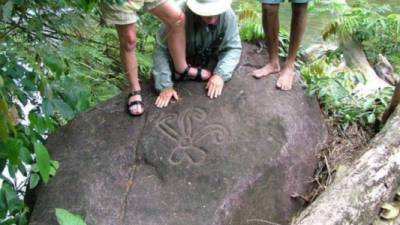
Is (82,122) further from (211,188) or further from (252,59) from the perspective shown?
(252,59)

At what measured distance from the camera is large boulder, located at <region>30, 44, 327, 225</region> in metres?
2.89

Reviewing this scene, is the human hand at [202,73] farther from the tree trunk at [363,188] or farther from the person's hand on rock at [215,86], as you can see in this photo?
the tree trunk at [363,188]

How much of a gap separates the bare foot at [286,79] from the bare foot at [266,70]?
0.19ft

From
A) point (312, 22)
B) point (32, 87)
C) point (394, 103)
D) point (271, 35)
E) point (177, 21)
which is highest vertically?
point (32, 87)

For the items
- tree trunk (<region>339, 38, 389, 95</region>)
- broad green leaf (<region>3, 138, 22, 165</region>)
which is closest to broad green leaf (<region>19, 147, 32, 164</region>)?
broad green leaf (<region>3, 138, 22, 165</region>)

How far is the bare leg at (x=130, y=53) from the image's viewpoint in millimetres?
3256

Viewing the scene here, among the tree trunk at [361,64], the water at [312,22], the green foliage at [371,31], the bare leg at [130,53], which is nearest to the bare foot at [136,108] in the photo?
the bare leg at [130,53]

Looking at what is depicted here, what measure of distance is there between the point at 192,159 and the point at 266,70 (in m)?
0.95

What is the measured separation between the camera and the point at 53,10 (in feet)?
9.20

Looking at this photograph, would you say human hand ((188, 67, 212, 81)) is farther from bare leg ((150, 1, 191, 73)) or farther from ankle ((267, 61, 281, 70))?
ankle ((267, 61, 281, 70))

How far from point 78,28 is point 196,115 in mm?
974

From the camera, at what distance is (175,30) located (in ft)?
11.0

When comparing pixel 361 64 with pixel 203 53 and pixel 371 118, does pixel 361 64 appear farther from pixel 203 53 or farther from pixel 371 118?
pixel 203 53

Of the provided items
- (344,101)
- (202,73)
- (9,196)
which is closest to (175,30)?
(202,73)
